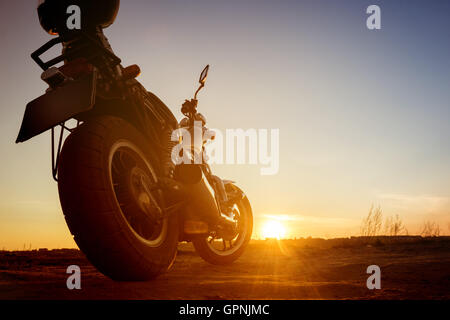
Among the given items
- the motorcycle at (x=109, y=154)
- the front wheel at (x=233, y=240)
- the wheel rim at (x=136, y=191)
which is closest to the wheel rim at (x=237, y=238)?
the front wheel at (x=233, y=240)

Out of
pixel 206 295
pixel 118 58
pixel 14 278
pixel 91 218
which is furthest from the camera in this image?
pixel 14 278

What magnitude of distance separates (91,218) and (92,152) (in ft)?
1.59

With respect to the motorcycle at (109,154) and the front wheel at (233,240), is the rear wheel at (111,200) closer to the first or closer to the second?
the motorcycle at (109,154)

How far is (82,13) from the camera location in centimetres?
313

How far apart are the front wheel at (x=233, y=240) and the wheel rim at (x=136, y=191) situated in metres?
1.97

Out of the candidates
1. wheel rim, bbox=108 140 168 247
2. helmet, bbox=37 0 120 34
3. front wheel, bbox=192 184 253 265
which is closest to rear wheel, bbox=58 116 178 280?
wheel rim, bbox=108 140 168 247

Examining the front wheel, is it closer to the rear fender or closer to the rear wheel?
the rear wheel

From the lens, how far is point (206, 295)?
9.43 feet

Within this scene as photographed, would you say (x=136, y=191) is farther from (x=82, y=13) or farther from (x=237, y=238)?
(x=237, y=238)

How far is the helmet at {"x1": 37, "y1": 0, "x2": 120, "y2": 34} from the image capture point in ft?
10.00

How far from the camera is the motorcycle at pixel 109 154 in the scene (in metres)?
2.67

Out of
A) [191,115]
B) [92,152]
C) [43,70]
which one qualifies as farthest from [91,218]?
[191,115]

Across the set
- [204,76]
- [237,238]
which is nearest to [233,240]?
[237,238]
